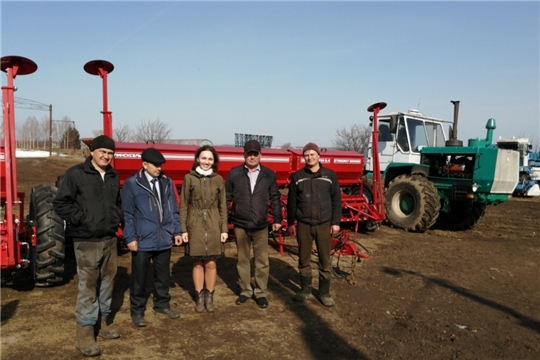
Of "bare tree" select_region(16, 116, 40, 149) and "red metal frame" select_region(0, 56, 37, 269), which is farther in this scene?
"bare tree" select_region(16, 116, 40, 149)

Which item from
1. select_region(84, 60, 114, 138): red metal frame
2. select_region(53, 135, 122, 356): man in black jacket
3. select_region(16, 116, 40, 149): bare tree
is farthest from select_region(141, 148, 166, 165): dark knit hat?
select_region(16, 116, 40, 149): bare tree

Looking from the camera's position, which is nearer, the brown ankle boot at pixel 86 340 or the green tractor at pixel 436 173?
the brown ankle boot at pixel 86 340

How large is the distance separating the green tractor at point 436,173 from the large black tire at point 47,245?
20.5 feet

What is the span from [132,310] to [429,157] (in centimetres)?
730

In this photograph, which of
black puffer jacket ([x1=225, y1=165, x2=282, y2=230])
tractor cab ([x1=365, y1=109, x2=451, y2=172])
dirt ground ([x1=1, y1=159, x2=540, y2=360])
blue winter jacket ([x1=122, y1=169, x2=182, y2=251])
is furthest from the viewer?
tractor cab ([x1=365, y1=109, x2=451, y2=172])

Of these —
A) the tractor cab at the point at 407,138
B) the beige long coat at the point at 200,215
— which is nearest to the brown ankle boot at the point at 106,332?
the beige long coat at the point at 200,215

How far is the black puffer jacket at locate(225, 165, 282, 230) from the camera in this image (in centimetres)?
445

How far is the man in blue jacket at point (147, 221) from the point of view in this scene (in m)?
3.77

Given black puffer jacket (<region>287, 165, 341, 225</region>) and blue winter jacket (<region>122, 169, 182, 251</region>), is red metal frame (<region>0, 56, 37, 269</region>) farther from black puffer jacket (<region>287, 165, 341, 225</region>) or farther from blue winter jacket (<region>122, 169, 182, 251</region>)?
black puffer jacket (<region>287, 165, 341, 225</region>)

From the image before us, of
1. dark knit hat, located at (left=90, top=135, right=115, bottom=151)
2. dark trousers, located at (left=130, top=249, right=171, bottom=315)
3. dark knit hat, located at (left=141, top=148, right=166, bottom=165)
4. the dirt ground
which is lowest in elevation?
the dirt ground

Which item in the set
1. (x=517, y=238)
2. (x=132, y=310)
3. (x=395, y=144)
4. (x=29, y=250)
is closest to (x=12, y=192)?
(x=29, y=250)

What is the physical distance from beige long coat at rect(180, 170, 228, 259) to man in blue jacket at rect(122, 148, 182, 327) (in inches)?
6.0

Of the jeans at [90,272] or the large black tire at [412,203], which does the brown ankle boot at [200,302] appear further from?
the large black tire at [412,203]

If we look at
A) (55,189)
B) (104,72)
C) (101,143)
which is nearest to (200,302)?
(101,143)
